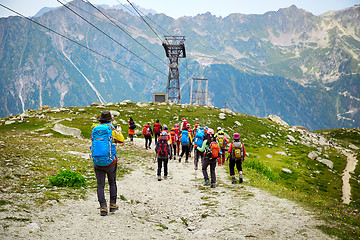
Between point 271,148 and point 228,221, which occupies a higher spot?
point 228,221

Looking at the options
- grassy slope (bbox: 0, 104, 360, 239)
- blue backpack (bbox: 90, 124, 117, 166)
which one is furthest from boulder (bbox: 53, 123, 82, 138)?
blue backpack (bbox: 90, 124, 117, 166)

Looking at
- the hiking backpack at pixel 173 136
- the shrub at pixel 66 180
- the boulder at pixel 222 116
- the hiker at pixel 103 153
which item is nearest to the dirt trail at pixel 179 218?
the hiker at pixel 103 153

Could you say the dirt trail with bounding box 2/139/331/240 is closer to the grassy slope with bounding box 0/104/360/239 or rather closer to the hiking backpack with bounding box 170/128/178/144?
the grassy slope with bounding box 0/104/360/239

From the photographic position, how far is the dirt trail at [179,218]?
6.64 meters

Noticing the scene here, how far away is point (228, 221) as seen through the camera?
8320mm

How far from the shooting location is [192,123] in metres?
43.8

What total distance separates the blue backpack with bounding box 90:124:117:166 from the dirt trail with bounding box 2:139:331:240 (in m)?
1.82

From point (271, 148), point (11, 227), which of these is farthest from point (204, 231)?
point (271, 148)

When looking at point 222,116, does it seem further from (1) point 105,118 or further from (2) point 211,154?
(1) point 105,118

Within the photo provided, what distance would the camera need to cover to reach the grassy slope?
30.7 feet

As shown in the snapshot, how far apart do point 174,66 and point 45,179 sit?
57.8m

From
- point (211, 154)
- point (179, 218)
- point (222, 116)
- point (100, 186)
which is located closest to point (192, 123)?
point (222, 116)

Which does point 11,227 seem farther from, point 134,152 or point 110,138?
point 134,152

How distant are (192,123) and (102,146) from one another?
36.2 meters
